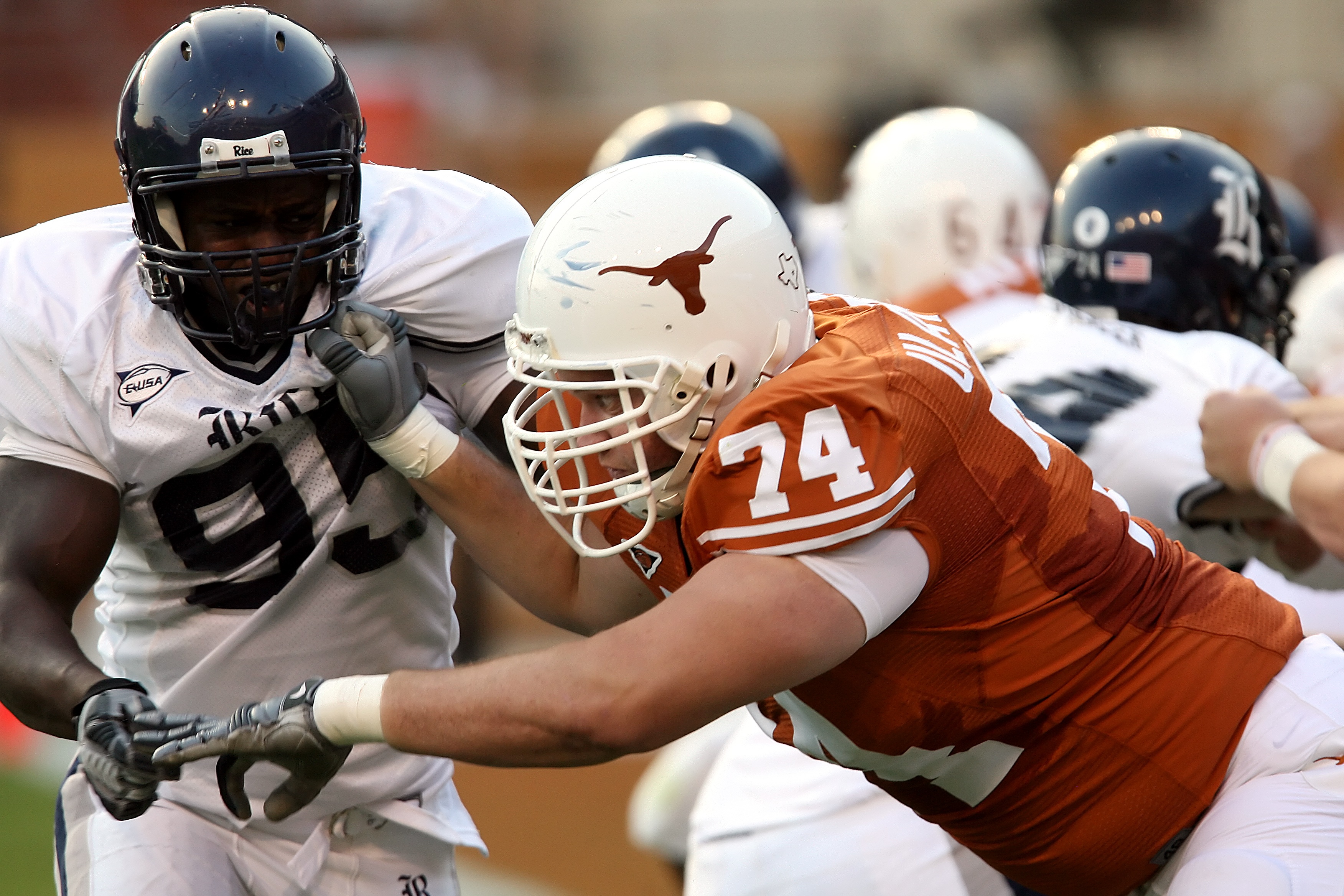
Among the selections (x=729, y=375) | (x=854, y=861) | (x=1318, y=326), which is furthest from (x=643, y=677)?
(x=1318, y=326)

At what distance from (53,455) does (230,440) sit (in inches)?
11.1

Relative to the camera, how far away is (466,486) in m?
2.57

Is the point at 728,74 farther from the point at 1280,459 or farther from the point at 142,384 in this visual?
the point at 142,384

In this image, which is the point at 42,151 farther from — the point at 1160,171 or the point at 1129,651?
the point at 1129,651

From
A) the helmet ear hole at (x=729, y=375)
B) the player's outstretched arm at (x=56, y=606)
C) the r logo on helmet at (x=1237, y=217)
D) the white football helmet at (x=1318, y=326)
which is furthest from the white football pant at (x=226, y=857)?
the white football helmet at (x=1318, y=326)

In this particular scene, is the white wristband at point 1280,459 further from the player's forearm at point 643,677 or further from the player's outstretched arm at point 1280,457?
the player's forearm at point 643,677

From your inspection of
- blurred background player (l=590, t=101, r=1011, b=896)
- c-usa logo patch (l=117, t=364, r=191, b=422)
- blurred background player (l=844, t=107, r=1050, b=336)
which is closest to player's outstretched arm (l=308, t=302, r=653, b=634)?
c-usa logo patch (l=117, t=364, r=191, b=422)

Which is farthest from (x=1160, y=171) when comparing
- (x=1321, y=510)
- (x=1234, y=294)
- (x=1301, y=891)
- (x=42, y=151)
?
(x=42, y=151)

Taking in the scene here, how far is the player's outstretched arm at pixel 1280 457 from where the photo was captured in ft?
9.34

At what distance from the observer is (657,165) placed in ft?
7.55

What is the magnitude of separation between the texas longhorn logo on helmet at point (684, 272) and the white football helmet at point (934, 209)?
3.07m

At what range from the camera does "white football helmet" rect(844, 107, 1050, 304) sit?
5.30m

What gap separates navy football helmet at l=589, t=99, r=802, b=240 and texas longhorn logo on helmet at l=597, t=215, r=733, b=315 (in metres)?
3.41

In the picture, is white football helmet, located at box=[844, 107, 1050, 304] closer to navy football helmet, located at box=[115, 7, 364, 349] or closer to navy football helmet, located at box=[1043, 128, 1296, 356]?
navy football helmet, located at box=[1043, 128, 1296, 356]
